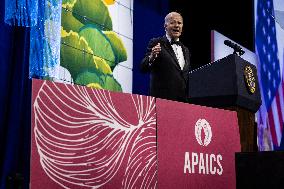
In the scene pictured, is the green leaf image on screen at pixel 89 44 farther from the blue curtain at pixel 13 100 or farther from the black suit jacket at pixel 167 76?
the black suit jacket at pixel 167 76

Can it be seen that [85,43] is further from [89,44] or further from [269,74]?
[269,74]

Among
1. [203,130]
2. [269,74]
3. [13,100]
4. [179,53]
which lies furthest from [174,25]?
[269,74]

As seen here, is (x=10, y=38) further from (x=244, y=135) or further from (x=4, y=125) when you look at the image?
(x=244, y=135)

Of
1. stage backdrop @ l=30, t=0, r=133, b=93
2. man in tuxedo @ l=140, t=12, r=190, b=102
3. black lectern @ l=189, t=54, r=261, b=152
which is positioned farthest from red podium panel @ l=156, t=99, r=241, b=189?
stage backdrop @ l=30, t=0, r=133, b=93

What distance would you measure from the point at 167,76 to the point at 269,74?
2.58m

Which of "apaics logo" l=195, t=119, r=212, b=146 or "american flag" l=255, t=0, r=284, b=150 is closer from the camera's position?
"apaics logo" l=195, t=119, r=212, b=146

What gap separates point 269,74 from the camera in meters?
4.46

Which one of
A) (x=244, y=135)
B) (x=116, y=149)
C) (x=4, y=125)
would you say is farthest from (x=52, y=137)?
(x=4, y=125)

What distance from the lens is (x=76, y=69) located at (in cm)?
271

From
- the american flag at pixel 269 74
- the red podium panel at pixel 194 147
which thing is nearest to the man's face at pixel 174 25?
the red podium panel at pixel 194 147

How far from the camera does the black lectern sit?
1675 mm

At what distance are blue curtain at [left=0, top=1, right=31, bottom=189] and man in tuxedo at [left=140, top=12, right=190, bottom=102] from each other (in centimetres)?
63

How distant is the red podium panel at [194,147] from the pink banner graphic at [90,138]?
4cm

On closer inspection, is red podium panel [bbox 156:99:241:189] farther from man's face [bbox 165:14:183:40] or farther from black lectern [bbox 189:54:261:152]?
man's face [bbox 165:14:183:40]
